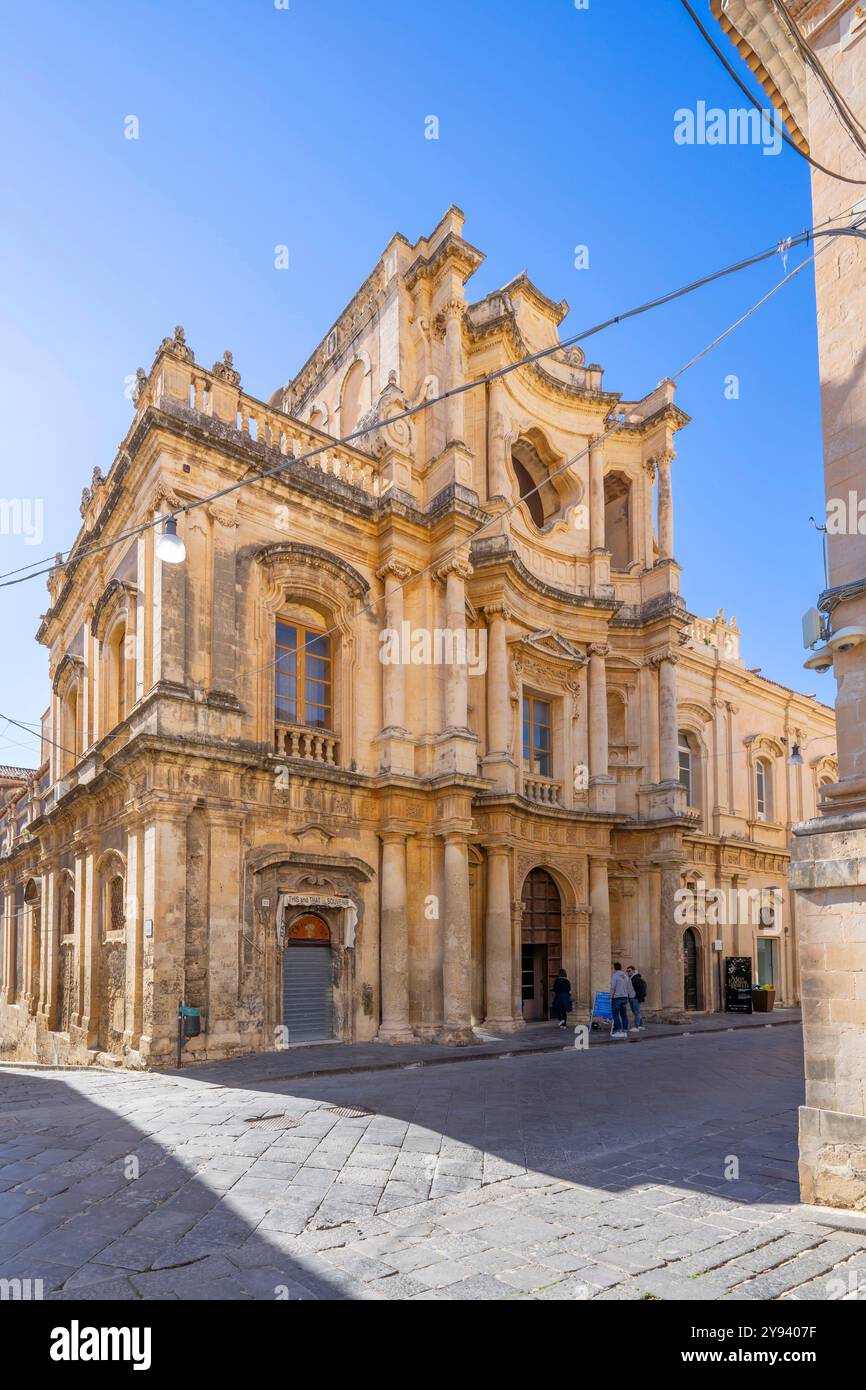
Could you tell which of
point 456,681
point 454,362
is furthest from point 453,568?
point 454,362

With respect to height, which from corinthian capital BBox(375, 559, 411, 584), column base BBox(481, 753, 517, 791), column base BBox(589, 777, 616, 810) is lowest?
column base BBox(589, 777, 616, 810)

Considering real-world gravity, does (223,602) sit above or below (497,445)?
below

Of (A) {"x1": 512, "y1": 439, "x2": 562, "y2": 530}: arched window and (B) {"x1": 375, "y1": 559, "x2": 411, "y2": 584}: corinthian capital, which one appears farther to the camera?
(A) {"x1": 512, "y1": 439, "x2": 562, "y2": 530}: arched window

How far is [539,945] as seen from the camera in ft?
68.4

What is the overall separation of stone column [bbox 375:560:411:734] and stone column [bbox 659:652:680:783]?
29.6 feet

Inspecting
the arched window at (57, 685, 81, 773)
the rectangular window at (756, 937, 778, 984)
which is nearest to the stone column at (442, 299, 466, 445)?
the arched window at (57, 685, 81, 773)

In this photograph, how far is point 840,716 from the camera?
23.3 ft

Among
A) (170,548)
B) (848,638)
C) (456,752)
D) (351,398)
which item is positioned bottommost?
(456,752)

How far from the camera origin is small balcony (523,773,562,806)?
20578 mm

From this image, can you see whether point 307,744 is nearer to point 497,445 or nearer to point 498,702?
point 498,702

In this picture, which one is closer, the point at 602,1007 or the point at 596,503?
the point at 602,1007

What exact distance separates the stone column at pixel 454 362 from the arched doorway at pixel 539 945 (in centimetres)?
986

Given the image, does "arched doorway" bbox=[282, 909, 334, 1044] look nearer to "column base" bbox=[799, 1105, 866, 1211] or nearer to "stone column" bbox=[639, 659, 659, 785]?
"column base" bbox=[799, 1105, 866, 1211]

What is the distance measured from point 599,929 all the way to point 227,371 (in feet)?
46.9
